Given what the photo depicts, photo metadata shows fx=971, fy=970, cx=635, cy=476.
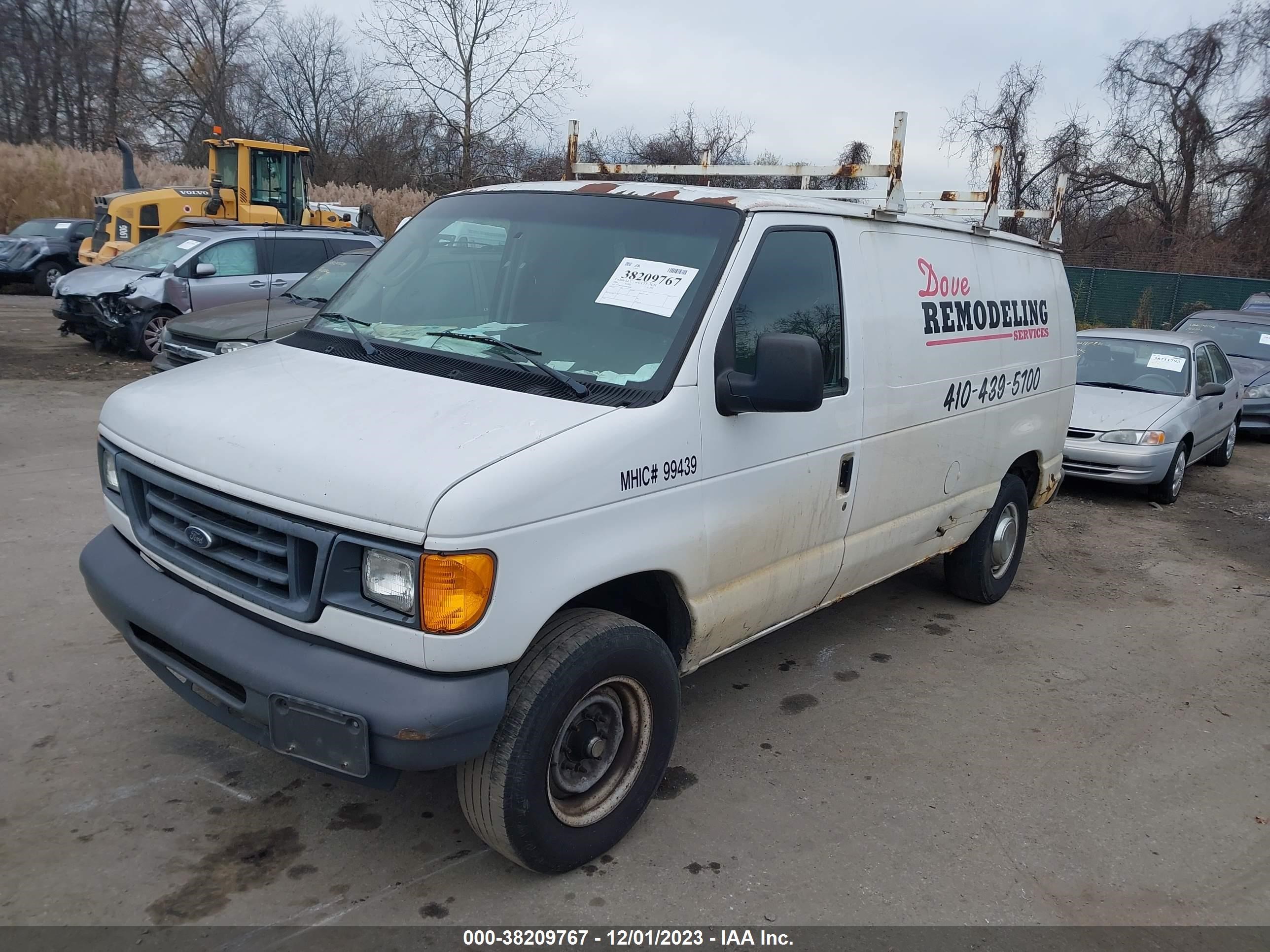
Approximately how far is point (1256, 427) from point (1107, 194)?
20729 millimetres

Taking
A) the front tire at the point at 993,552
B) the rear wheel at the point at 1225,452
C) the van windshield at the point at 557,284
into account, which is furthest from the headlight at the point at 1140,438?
the van windshield at the point at 557,284

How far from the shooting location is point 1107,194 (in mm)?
30953

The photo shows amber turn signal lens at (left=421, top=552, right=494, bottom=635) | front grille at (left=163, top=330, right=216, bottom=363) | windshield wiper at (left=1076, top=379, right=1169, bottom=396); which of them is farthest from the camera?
windshield wiper at (left=1076, top=379, right=1169, bottom=396)

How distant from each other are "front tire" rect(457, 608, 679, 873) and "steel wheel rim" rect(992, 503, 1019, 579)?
3.25m

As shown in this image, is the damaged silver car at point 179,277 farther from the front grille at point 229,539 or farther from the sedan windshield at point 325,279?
the front grille at point 229,539

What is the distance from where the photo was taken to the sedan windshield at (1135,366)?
1002 cm

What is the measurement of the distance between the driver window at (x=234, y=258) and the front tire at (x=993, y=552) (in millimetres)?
10362

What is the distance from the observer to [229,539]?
2.95 meters

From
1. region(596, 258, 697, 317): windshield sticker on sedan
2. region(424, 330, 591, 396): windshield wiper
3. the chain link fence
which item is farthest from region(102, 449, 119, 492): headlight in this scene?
the chain link fence

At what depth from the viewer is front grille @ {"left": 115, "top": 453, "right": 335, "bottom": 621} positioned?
109 inches

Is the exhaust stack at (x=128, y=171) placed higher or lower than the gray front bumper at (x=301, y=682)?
higher

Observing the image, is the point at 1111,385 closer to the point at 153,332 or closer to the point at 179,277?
the point at 179,277

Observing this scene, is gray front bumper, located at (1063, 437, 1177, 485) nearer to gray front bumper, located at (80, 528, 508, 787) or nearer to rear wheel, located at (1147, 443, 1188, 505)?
rear wheel, located at (1147, 443, 1188, 505)

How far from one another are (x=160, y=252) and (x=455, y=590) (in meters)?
12.3
